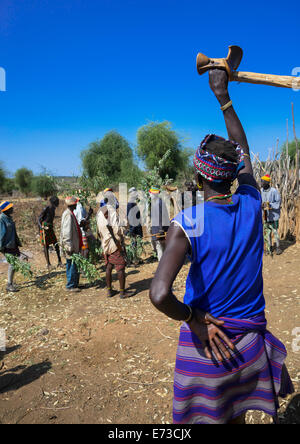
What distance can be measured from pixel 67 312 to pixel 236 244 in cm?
437

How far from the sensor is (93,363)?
3623 mm

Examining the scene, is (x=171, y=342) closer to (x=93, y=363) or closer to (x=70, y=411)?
(x=93, y=363)

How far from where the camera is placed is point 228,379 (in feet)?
4.72

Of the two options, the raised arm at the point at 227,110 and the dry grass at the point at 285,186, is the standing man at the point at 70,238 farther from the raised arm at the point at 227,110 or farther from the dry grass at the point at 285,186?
the dry grass at the point at 285,186

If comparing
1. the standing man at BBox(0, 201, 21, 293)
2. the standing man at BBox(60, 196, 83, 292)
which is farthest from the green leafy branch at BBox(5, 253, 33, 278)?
the standing man at BBox(60, 196, 83, 292)

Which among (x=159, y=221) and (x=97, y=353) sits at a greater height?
(x=159, y=221)

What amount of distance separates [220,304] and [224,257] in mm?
225

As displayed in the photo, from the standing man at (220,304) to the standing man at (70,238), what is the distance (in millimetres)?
4615

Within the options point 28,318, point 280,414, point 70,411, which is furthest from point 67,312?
point 280,414

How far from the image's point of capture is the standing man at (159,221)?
6466mm
